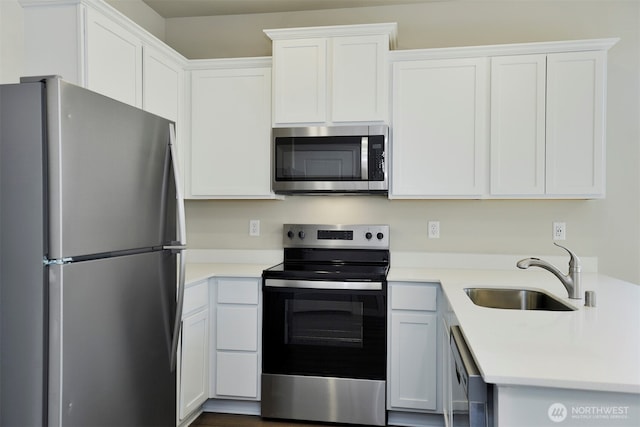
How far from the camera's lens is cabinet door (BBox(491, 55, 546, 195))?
9.18ft

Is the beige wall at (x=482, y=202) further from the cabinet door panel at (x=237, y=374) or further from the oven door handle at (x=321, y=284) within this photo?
the cabinet door panel at (x=237, y=374)

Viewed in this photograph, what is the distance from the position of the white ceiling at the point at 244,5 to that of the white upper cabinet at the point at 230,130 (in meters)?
0.49

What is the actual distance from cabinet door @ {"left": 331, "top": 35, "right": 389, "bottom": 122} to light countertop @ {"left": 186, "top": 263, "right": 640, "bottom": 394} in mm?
1186

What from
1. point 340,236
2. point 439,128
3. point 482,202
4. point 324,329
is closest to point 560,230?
point 482,202

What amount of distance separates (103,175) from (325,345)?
163 centimetres

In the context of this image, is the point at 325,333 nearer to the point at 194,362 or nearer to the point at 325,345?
the point at 325,345

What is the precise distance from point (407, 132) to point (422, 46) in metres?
0.74

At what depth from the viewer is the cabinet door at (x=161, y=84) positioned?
2605 millimetres

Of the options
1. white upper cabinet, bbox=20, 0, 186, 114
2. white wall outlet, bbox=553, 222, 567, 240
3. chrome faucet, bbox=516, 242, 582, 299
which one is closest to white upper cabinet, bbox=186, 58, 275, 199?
white upper cabinet, bbox=20, 0, 186, 114

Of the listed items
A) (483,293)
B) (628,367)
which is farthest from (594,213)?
(628,367)

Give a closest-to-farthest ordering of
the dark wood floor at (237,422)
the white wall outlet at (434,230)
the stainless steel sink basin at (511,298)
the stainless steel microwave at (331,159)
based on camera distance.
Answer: the stainless steel sink basin at (511,298) < the dark wood floor at (237,422) < the stainless steel microwave at (331,159) < the white wall outlet at (434,230)

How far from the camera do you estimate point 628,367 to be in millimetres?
1162

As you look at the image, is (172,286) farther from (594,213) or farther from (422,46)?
(594,213)

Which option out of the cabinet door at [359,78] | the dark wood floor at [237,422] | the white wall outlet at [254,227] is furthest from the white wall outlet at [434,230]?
the dark wood floor at [237,422]
